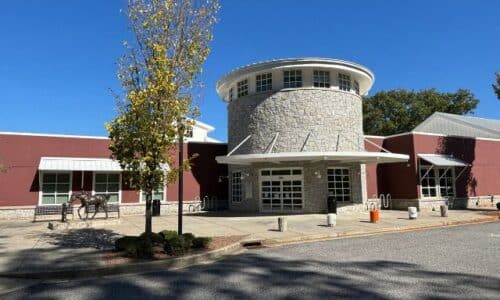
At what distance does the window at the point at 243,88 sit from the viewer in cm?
2438

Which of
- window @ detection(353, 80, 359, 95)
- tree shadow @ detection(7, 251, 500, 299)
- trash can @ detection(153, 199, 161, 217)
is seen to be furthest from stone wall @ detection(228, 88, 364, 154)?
tree shadow @ detection(7, 251, 500, 299)

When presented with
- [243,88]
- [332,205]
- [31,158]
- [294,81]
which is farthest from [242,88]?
[31,158]

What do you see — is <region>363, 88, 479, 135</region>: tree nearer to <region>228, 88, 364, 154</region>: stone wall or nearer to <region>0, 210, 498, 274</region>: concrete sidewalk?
<region>228, 88, 364, 154</region>: stone wall

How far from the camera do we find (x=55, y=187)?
2195 cm

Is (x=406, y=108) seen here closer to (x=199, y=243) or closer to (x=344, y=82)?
(x=344, y=82)

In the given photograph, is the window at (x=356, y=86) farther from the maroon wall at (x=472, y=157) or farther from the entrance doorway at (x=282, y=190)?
the entrance doorway at (x=282, y=190)

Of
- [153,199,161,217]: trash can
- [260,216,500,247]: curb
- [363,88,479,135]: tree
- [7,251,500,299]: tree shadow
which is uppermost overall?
[363,88,479,135]: tree

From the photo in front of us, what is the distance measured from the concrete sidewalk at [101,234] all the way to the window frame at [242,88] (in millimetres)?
8594

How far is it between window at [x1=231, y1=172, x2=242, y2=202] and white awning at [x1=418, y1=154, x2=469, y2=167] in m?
11.3

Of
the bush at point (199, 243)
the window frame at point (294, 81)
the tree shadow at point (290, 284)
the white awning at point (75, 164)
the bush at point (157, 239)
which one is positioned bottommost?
the tree shadow at point (290, 284)

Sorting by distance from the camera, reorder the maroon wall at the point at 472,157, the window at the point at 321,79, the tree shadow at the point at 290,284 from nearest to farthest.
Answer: the tree shadow at the point at 290,284 → the window at the point at 321,79 → the maroon wall at the point at 472,157

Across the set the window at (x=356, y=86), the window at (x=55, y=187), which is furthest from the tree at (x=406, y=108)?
the window at (x=55, y=187)

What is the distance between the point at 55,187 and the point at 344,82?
17.5 meters

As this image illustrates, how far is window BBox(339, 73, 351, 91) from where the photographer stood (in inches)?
926
